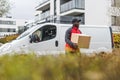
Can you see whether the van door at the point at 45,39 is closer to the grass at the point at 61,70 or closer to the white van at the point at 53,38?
the white van at the point at 53,38

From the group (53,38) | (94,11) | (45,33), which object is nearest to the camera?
(53,38)

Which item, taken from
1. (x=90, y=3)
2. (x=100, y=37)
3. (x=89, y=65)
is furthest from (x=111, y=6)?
(x=89, y=65)

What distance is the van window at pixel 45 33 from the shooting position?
1524 centimetres

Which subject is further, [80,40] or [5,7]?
[5,7]

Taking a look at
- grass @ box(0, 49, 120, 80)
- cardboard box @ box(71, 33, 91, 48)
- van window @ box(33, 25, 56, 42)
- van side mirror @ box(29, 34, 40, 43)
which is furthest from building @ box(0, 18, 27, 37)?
grass @ box(0, 49, 120, 80)

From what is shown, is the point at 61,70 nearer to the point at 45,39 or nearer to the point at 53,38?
the point at 53,38

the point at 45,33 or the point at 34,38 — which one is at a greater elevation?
the point at 45,33

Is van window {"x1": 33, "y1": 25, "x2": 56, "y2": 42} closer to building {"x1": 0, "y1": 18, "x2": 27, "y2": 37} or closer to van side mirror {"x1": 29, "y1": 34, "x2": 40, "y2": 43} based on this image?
van side mirror {"x1": 29, "y1": 34, "x2": 40, "y2": 43}

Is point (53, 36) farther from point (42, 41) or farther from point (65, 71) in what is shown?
point (65, 71)

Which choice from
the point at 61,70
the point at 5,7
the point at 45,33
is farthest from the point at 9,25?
the point at 61,70

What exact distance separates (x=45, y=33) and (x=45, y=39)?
0.42 m

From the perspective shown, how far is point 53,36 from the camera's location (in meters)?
15.1

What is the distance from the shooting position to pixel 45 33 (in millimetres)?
15656

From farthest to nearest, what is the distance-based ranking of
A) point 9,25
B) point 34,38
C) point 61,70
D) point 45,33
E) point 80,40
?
1. point 9,25
2. point 45,33
3. point 34,38
4. point 80,40
5. point 61,70
